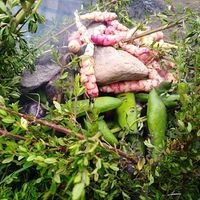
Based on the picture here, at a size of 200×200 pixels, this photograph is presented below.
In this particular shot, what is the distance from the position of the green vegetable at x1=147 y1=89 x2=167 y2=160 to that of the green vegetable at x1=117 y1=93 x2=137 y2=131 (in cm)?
5

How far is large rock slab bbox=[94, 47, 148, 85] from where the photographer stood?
125 cm

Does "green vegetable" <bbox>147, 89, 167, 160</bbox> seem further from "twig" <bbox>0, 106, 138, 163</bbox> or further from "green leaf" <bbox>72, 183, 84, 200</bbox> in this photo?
"green leaf" <bbox>72, 183, 84, 200</bbox>

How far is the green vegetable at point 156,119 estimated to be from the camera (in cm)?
109

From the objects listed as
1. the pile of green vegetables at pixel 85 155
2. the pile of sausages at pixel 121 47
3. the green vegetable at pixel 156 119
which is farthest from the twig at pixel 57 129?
the pile of sausages at pixel 121 47

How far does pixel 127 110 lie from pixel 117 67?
0.50ft

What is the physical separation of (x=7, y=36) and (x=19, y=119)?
0.70 ft

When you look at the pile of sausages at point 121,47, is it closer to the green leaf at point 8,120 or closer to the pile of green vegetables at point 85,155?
the pile of green vegetables at point 85,155

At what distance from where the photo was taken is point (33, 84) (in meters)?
1.25

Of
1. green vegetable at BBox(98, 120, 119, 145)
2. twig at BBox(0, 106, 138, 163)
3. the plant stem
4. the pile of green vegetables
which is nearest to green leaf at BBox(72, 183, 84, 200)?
the pile of green vegetables

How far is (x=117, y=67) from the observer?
1249 millimetres

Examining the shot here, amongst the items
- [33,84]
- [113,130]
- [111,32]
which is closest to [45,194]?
[113,130]

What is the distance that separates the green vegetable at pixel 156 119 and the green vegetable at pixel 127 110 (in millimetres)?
53

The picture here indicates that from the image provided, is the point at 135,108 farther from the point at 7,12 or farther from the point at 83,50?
the point at 7,12

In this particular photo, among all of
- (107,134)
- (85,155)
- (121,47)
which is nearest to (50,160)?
(85,155)
